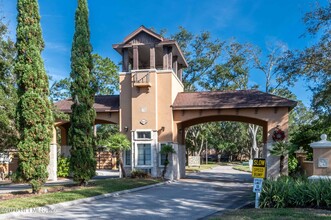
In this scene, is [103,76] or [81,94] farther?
[103,76]

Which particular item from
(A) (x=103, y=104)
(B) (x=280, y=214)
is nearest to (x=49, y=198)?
(B) (x=280, y=214)

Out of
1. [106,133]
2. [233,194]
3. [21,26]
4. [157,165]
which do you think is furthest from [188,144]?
[21,26]

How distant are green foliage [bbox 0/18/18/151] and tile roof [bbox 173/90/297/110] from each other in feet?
30.5

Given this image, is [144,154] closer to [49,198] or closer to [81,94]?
[81,94]

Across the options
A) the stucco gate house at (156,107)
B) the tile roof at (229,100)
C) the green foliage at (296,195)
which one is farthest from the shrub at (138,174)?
the green foliage at (296,195)

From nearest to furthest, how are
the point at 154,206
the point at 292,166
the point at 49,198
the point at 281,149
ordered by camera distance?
the point at 154,206
the point at 49,198
the point at 281,149
the point at 292,166

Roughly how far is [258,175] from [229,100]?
11.2 meters

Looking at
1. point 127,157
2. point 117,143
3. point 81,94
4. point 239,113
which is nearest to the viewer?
point 81,94

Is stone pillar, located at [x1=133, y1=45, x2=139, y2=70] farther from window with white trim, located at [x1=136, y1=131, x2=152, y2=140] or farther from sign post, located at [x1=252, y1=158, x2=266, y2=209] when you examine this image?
sign post, located at [x1=252, y1=158, x2=266, y2=209]

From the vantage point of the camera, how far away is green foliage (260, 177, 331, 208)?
367 inches

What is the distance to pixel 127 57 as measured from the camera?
21.5 metres

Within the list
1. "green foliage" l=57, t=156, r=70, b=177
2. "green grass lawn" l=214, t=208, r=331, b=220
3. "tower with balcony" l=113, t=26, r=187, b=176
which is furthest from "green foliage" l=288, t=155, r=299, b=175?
"green foliage" l=57, t=156, r=70, b=177

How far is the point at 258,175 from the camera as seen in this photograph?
9625 mm

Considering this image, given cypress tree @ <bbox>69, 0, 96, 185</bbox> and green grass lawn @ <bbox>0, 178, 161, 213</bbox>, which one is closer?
green grass lawn @ <bbox>0, 178, 161, 213</bbox>
